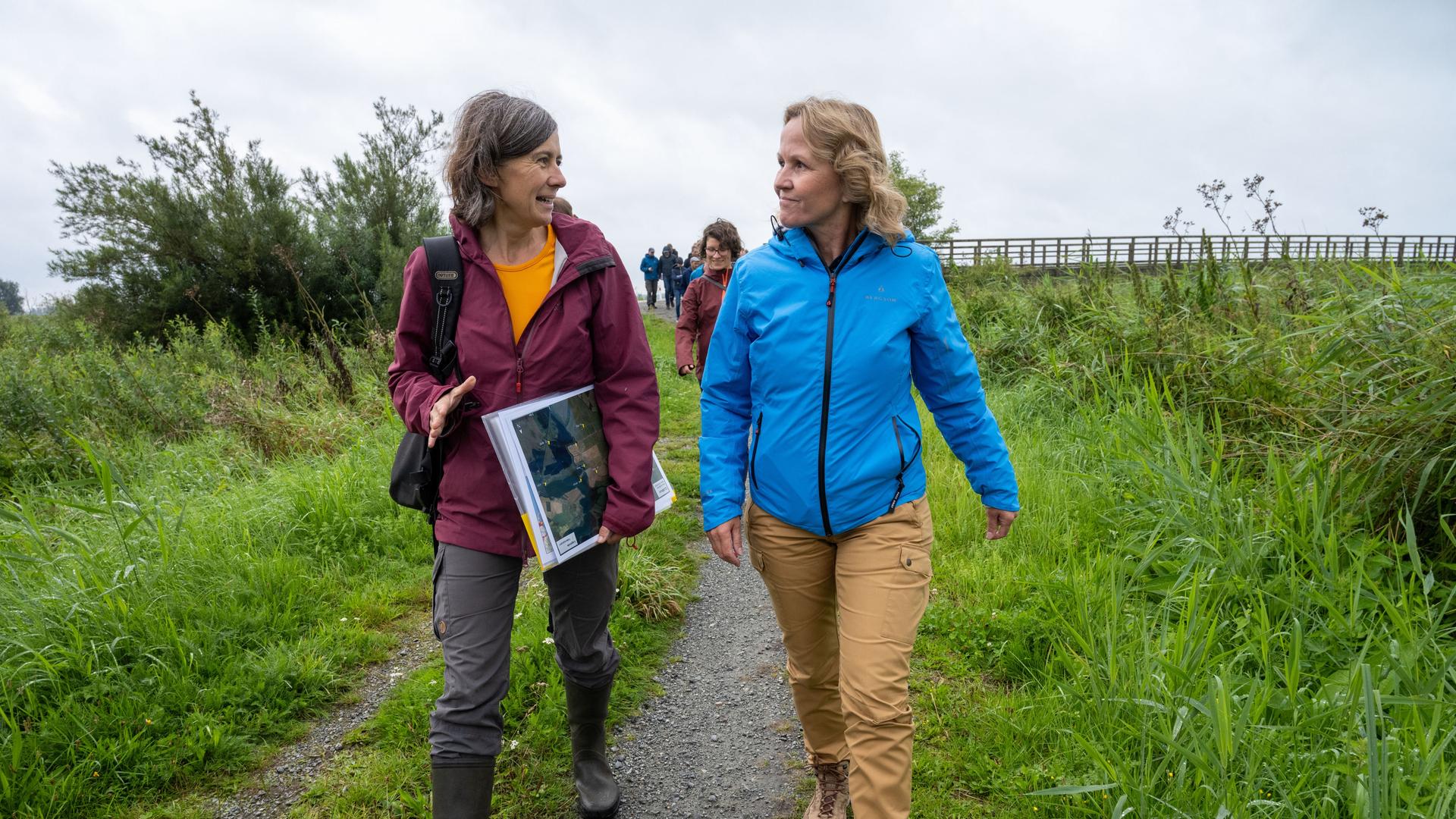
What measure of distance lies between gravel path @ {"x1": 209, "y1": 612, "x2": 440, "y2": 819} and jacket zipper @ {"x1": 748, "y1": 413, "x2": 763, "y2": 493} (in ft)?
6.56

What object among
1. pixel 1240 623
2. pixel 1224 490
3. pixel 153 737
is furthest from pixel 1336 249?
pixel 153 737

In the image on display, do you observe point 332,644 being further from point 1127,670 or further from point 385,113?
point 385,113

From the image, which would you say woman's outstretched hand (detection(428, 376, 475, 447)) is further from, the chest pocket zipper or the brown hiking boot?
the brown hiking boot

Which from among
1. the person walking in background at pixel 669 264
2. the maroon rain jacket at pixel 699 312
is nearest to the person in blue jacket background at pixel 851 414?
the maroon rain jacket at pixel 699 312

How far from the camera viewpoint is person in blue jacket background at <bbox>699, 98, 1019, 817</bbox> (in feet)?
7.34

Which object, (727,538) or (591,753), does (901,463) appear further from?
(591,753)

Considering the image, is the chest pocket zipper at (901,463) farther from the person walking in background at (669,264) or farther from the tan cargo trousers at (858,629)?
the person walking in background at (669,264)

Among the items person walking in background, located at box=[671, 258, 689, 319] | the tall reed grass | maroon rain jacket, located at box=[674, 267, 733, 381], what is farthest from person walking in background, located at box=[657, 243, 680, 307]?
the tall reed grass

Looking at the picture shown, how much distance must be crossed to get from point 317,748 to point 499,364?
1.93m

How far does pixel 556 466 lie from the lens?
93.4 inches

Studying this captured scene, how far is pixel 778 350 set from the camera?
2.34m

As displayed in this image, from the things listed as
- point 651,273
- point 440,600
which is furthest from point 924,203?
point 440,600

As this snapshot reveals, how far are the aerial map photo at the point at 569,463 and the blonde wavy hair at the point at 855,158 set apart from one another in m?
0.95

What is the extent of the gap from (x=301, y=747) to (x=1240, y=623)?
3561mm
